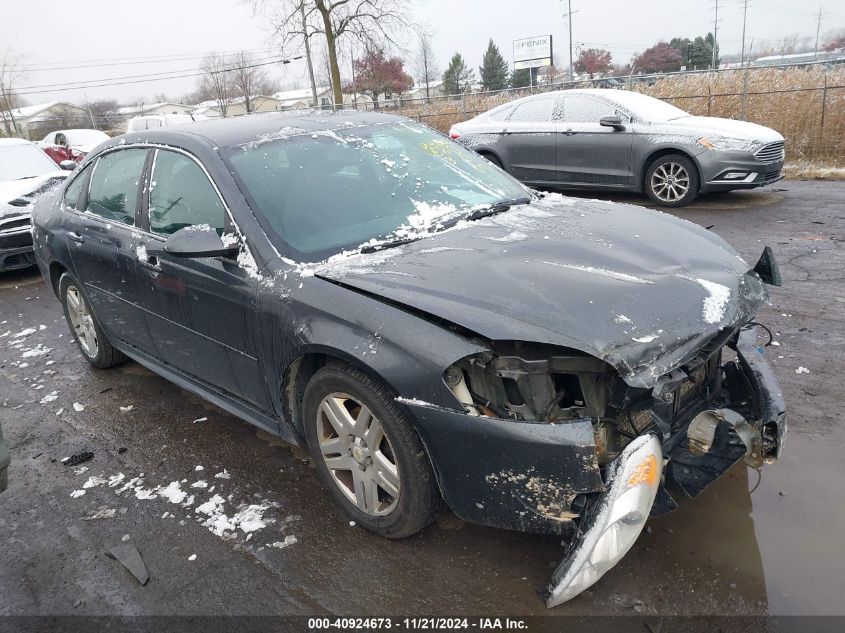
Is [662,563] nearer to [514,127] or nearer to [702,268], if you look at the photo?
[702,268]

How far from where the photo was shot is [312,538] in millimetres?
2750

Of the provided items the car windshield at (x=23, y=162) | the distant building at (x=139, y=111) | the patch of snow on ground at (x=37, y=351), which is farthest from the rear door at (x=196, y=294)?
the distant building at (x=139, y=111)

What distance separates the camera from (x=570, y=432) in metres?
2.01

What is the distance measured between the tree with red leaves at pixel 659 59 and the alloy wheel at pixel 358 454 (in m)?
75.5

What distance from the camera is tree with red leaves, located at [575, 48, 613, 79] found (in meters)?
75.5

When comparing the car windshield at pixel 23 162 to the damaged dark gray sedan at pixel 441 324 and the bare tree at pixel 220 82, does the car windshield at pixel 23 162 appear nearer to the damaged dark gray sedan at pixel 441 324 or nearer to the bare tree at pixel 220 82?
the damaged dark gray sedan at pixel 441 324

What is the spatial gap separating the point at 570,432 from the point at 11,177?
935 centimetres

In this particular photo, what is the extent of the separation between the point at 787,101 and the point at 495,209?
12.2 meters

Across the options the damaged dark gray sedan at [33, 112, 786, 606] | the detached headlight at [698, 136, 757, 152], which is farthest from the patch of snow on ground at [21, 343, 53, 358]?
the detached headlight at [698, 136, 757, 152]

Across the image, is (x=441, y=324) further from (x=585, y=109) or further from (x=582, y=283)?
(x=585, y=109)

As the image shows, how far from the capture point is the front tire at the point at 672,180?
27.6ft

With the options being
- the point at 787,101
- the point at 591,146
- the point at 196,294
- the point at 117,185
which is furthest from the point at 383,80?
the point at 196,294

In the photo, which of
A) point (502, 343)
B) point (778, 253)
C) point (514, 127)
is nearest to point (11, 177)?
point (514, 127)

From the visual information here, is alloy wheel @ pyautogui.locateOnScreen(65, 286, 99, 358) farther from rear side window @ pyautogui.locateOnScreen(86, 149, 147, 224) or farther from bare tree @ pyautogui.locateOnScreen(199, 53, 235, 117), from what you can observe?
bare tree @ pyautogui.locateOnScreen(199, 53, 235, 117)
